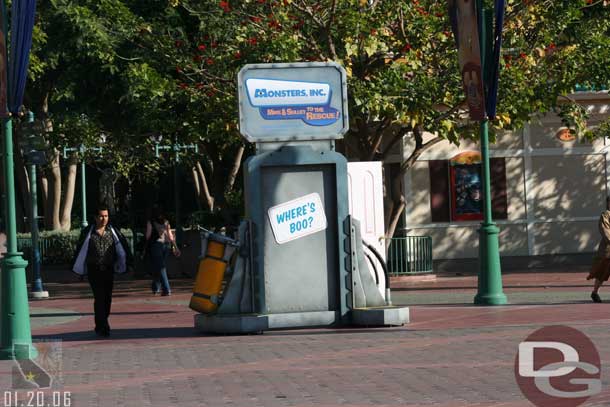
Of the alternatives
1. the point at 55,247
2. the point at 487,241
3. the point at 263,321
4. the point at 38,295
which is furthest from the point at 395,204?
the point at 55,247

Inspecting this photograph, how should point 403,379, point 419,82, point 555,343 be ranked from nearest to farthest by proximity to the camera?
1. point 403,379
2. point 555,343
3. point 419,82

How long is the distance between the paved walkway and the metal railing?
6.62 meters

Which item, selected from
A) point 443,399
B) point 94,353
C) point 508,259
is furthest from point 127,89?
point 443,399

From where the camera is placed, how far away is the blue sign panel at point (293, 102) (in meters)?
16.0

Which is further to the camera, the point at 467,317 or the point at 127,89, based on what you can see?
the point at 127,89

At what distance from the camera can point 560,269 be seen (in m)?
29.2

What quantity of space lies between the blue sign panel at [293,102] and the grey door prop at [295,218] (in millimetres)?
13

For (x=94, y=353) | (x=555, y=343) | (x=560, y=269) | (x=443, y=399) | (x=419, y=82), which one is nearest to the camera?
(x=443, y=399)

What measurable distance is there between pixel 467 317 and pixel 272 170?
372 centimetres

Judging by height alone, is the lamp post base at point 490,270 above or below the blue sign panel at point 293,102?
below

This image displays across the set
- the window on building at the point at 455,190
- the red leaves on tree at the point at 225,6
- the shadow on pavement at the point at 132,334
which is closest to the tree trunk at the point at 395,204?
the window on building at the point at 455,190

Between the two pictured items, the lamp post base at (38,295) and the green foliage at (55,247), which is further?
the green foliage at (55,247)

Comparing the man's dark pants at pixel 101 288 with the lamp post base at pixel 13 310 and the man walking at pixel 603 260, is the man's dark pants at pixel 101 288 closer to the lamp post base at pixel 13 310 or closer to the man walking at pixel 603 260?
the lamp post base at pixel 13 310

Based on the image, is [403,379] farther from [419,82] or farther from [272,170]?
[419,82]
